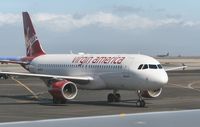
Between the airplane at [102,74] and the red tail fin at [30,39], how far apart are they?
8.94 feet

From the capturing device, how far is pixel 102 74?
103 ft

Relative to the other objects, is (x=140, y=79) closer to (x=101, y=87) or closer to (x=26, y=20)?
(x=101, y=87)

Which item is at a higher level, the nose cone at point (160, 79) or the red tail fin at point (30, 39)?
the red tail fin at point (30, 39)

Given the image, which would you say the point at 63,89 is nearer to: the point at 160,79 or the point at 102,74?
the point at 102,74

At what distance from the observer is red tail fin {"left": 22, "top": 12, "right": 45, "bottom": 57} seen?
40394mm

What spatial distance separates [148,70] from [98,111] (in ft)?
15.3

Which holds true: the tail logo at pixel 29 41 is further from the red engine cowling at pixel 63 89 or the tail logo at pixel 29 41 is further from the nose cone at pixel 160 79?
the nose cone at pixel 160 79

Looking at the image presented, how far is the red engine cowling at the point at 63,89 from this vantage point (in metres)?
29.9

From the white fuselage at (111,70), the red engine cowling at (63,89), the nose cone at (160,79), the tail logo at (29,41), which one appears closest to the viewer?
the nose cone at (160,79)

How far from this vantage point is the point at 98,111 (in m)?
25.6

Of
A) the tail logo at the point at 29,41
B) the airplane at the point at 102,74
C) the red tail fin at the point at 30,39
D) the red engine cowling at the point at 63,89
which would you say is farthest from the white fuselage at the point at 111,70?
the tail logo at the point at 29,41

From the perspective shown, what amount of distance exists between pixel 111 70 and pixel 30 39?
40.6 ft

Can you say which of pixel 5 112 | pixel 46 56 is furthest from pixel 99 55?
pixel 5 112

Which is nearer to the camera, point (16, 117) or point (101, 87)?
point (16, 117)
